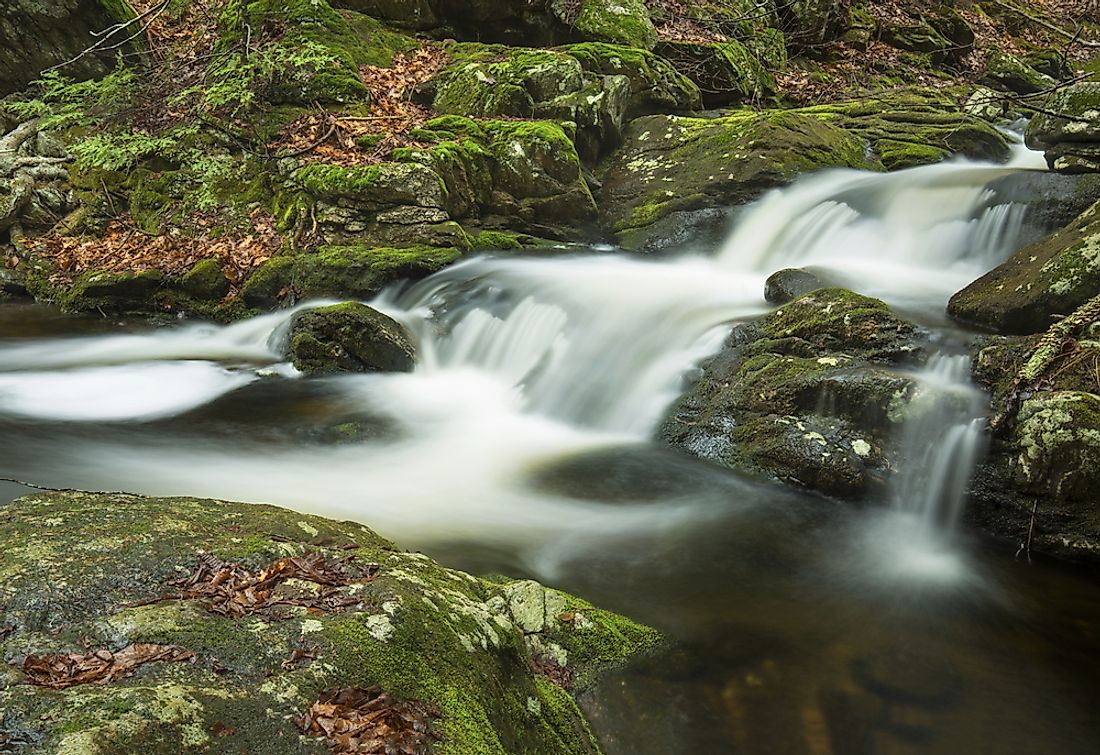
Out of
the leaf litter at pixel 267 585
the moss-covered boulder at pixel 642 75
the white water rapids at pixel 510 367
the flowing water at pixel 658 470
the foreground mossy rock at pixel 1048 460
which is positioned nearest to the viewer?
the leaf litter at pixel 267 585

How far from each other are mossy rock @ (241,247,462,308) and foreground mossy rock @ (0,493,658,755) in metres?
6.48

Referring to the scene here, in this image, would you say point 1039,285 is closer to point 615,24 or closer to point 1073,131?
point 1073,131

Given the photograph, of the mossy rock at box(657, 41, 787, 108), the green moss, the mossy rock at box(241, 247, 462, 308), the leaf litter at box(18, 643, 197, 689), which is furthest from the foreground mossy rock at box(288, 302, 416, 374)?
the mossy rock at box(657, 41, 787, 108)

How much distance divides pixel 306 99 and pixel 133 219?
299 cm

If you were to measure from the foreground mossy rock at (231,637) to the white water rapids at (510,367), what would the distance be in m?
2.15

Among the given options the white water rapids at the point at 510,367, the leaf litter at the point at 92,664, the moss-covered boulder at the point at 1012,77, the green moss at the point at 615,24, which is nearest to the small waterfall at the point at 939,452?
the white water rapids at the point at 510,367

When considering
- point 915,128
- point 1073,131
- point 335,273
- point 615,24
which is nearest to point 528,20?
point 615,24

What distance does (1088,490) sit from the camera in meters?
4.46

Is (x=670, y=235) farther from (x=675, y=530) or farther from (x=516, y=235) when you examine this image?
(x=675, y=530)

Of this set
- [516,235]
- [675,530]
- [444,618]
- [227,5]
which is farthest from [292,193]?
[444,618]

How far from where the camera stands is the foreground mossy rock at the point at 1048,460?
4.43 metres

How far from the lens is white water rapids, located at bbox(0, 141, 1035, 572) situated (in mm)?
5145

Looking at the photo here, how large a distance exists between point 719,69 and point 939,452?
33.9 feet

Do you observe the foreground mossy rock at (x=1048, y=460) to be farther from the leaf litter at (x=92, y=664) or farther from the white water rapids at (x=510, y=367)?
the leaf litter at (x=92, y=664)
